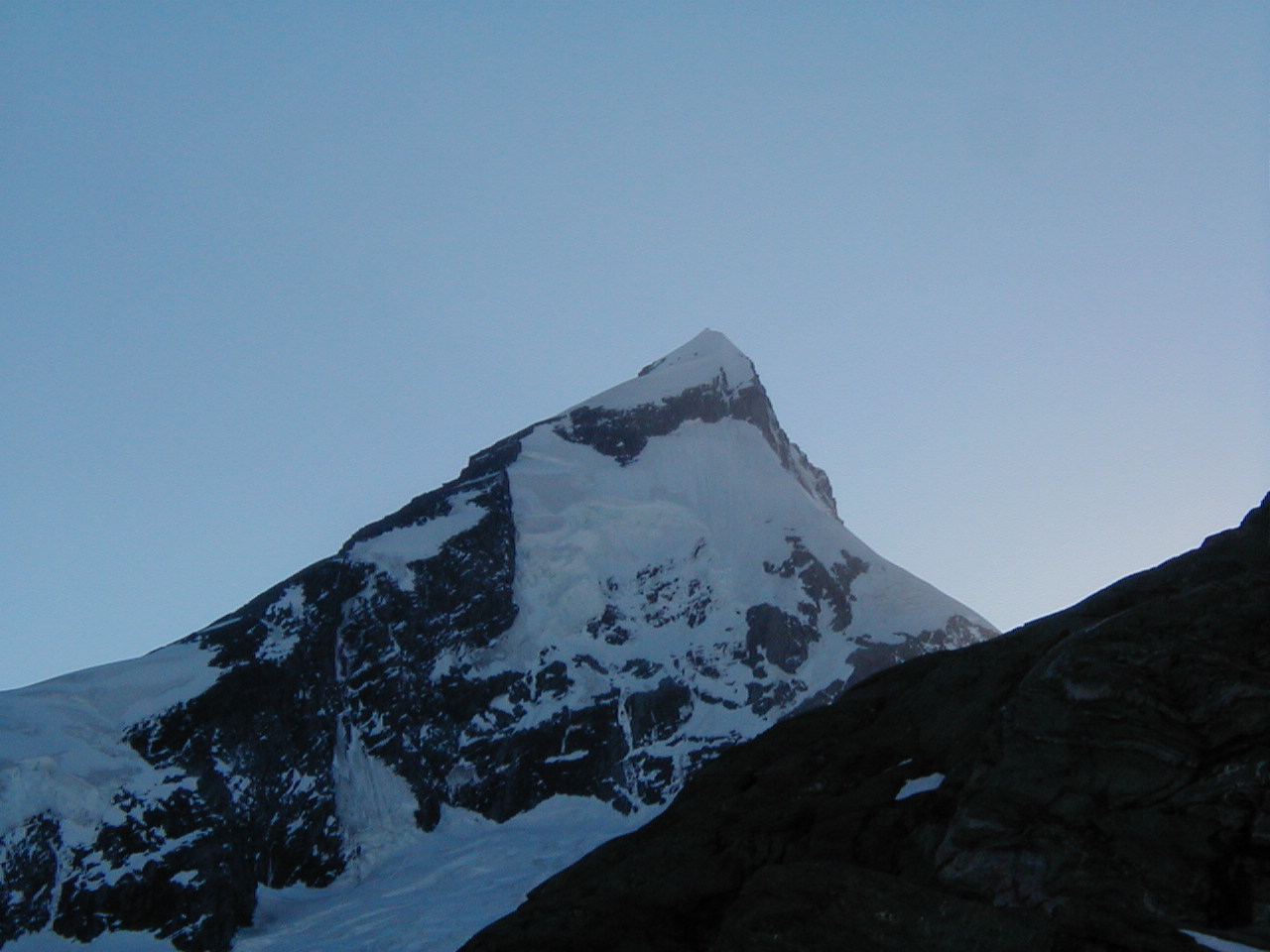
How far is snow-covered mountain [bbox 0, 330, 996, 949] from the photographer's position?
108m

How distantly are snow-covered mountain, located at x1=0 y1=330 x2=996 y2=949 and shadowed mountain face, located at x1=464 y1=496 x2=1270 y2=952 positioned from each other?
2839 inches

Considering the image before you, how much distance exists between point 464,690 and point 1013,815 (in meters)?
117

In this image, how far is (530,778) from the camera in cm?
12625

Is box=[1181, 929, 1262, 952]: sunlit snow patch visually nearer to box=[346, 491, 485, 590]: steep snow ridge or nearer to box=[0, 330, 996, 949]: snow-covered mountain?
box=[0, 330, 996, 949]: snow-covered mountain

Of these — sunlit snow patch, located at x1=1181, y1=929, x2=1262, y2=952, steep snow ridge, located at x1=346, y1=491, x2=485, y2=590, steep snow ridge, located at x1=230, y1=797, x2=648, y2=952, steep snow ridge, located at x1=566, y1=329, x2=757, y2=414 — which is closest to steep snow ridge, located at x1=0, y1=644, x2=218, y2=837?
steep snow ridge, located at x1=230, y1=797, x2=648, y2=952

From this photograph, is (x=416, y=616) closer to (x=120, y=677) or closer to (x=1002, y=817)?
(x=120, y=677)

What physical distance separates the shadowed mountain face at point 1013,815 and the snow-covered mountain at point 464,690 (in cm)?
7210

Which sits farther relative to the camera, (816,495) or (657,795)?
(816,495)

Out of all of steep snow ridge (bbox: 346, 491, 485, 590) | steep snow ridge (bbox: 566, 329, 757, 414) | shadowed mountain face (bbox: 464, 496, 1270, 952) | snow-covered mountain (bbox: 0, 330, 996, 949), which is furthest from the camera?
steep snow ridge (bbox: 566, 329, 757, 414)

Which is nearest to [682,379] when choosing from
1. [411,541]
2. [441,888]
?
[411,541]

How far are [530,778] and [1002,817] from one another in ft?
356

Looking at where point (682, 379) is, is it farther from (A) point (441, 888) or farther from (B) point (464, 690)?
(A) point (441, 888)

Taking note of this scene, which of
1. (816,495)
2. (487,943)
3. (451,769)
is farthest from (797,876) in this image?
(816,495)

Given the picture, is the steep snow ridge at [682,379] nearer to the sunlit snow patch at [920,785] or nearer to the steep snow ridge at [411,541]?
the steep snow ridge at [411,541]
